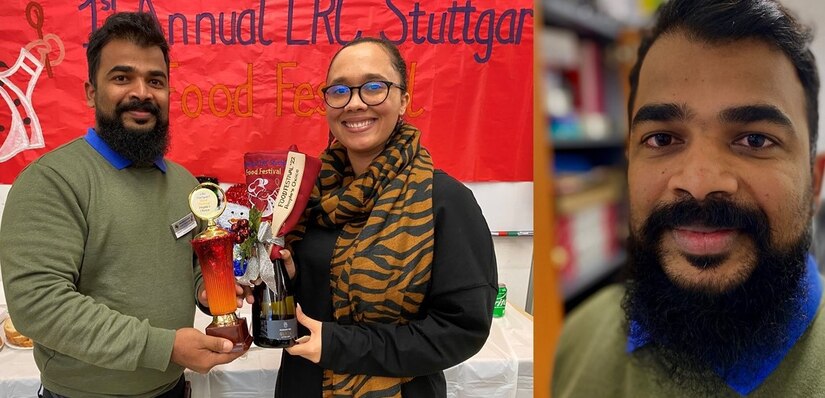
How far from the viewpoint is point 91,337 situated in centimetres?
98

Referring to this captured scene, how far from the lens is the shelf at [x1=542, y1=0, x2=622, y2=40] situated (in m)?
0.38

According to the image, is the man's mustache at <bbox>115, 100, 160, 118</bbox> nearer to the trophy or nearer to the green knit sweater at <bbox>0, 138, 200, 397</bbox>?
the green knit sweater at <bbox>0, 138, 200, 397</bbox>

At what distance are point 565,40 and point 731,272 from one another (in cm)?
22

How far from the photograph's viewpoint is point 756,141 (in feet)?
1.12

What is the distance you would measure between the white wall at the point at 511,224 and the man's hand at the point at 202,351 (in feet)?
4.62

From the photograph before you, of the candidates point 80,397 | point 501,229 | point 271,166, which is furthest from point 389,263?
point 501,229

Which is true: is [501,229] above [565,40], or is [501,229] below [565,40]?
below

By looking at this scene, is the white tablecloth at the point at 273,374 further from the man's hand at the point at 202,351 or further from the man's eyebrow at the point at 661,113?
the man's eyebrow at the point at 661,113

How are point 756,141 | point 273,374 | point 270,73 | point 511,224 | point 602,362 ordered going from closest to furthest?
1. point 756,141
2. point 602,362
3. point 273,374
4. point 270,73
5. point 511,224

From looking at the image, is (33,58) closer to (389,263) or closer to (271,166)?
(271,166)

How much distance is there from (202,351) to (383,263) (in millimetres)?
424

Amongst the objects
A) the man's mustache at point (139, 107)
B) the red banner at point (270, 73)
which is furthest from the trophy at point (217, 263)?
the red banner at point (270, 73)

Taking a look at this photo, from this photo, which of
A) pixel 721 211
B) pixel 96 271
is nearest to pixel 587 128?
pixel 721 211

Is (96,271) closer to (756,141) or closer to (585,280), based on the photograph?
(585,280)
